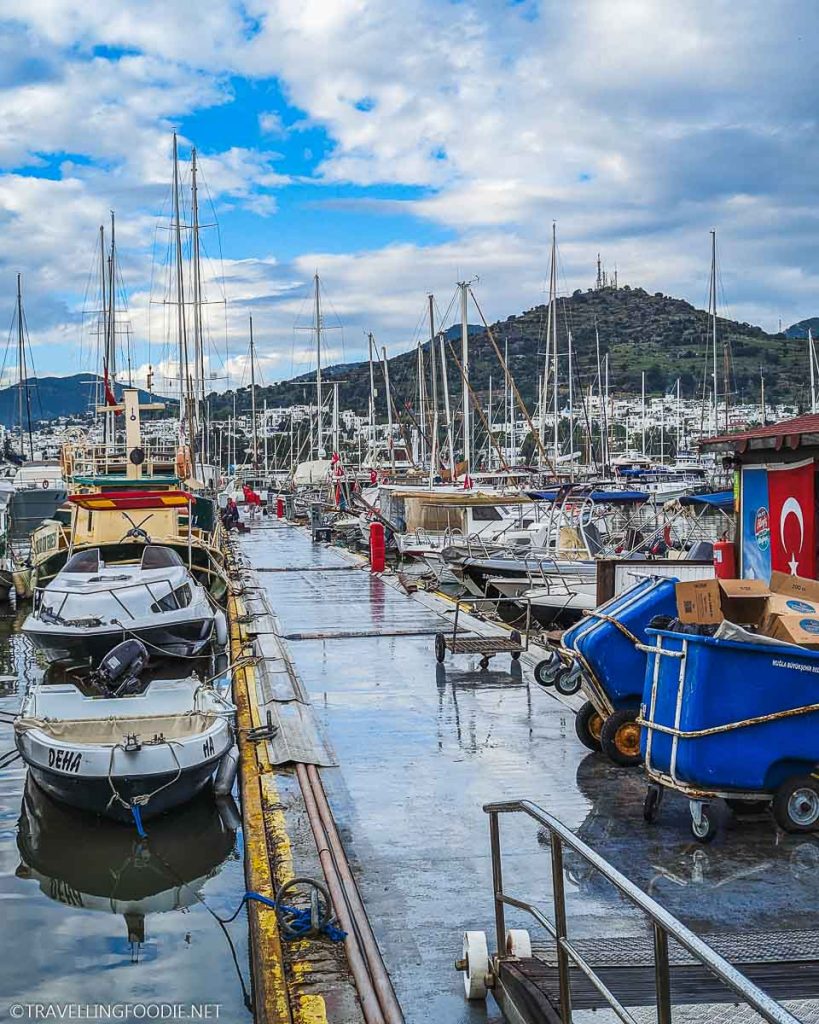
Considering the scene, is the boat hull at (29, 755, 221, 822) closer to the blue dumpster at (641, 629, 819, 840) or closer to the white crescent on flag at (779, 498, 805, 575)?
the blue dumpster at (641, 629, 819, 840)

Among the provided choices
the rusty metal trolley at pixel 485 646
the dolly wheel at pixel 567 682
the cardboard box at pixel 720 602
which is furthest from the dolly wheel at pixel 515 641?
the cardboard box at pixel 720 602

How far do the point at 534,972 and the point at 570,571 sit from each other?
20.9 meters

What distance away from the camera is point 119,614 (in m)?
18.6

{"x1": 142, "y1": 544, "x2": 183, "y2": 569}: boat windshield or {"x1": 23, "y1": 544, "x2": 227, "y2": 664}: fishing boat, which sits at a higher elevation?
{"x1": 142, "y1": 544, "x2": 183, "y2": 569}: boat windshield

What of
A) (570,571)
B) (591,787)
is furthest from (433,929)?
(570,571)

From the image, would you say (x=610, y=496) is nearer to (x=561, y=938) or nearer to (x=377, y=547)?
(x=377, y=547)

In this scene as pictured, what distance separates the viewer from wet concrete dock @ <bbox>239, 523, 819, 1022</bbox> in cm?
646

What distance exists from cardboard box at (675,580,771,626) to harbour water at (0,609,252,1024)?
13.3ft

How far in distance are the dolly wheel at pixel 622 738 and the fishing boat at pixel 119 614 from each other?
1018 centimetres

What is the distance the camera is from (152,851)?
1015 centimetres

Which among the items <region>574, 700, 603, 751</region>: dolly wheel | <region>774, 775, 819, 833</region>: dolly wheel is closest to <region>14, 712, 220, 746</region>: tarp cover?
<region>574, 700, 603, 751</region>: dolly wheel

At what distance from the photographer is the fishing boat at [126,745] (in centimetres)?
1003

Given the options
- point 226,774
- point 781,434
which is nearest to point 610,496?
point 781,434

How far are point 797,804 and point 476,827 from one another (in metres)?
2.24
